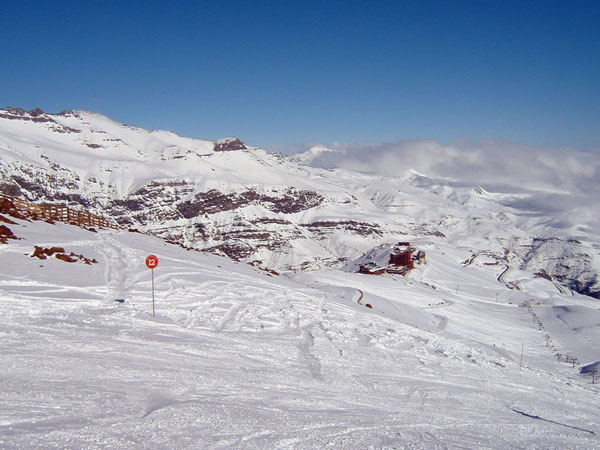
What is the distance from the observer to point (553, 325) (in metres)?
→ 48.3

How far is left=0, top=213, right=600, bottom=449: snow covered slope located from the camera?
19.7ft

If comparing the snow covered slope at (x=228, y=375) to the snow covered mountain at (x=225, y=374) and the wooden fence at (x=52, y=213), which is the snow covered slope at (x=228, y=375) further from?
the wooden fence at (x=52, y=213)

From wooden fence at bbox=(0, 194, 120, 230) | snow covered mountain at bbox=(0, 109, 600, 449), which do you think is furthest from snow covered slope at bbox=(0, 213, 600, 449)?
wooden fence at bbox=(0, 194, 120, 230)

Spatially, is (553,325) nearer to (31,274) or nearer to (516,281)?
(31,274)

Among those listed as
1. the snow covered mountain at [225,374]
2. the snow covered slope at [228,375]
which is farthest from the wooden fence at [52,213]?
the snow covered slope at [228,375]

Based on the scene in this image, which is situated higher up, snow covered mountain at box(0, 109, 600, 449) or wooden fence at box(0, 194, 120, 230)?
wooden fence at box(0, 194, 120, 230)

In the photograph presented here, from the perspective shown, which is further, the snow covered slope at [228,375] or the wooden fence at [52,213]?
the wooden fence at [52,213]

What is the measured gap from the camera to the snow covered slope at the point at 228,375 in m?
6.01

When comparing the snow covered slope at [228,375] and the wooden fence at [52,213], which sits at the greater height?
the wooden fence at [52,213]

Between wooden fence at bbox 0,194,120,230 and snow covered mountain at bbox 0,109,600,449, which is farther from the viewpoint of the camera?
wooden fence at bbox 0,194,120,230

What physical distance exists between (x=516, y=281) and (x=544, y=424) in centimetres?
11159

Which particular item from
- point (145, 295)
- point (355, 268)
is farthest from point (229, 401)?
point (355, 268)

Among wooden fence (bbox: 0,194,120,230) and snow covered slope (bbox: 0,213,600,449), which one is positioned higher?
wooden fence (bbox: 0,194,120,230)

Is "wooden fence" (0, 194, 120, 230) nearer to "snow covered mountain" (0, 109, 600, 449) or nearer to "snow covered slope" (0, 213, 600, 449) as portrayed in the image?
"snow covered mountain" (0, 109, 600, 449)
